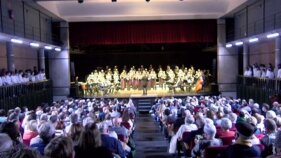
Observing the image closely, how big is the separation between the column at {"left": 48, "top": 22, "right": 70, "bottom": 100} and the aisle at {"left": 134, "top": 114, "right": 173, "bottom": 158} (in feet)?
30.7

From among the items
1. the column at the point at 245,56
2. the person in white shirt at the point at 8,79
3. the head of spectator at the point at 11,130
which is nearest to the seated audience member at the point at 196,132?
the head of spectator at the point at 11,130

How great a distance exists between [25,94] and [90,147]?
53.4 ft

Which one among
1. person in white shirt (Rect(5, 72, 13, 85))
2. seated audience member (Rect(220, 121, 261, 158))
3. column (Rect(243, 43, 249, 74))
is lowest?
seated audience member (Rect(220, 121, 261, 158))

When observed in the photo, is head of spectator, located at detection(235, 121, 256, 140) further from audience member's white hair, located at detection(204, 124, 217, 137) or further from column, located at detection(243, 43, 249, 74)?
column, located at detection(243, 43, 249, 74)

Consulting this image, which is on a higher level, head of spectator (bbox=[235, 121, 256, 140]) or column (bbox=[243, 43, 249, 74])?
column (bbox=[243, 43, 249, 74])

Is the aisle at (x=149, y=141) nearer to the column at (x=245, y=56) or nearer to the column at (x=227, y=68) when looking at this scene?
the column at (x=245, y=56)

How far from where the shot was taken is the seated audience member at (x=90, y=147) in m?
5.18

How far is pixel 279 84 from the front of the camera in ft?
60.0

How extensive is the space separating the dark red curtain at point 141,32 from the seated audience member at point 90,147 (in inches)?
937

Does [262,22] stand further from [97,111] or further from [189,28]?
[97,111]

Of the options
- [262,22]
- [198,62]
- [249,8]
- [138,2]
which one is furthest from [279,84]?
[198,62]

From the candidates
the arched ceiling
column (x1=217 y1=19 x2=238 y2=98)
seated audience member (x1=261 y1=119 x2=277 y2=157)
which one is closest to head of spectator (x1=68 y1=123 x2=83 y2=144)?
seated audience member (x1=261 y1=119 x2=277 y2=157)

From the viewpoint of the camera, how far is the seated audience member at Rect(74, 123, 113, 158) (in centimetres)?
518

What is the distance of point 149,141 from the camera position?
49.9 feet
